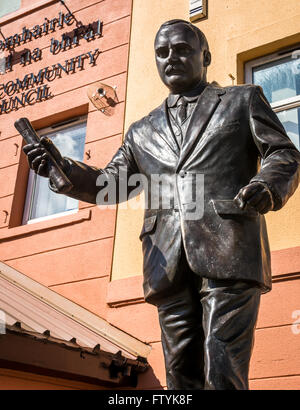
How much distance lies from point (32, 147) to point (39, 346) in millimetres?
2497

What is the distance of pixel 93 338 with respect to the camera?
17.8 feet

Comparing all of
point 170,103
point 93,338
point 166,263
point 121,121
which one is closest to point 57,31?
point 121,121

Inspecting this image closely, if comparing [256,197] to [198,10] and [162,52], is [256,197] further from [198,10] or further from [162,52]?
[198,10]

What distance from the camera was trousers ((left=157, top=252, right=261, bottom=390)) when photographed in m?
2.21

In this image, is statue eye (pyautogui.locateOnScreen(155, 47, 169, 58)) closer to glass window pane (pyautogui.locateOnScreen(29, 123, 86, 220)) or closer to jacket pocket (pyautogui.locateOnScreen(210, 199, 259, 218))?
jacket pocket (pyautogui.locateOnScreen(210, 199, 259, 218))

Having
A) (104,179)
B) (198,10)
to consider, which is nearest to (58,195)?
(198,10)

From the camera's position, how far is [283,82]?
20.7ft

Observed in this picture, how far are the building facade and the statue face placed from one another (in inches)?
113

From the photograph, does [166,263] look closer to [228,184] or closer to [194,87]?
[228,184]

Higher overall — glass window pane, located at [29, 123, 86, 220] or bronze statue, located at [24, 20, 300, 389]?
glass window pane, located at [29, 123, 86, 220]

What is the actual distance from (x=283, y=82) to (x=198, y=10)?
1.31 meters

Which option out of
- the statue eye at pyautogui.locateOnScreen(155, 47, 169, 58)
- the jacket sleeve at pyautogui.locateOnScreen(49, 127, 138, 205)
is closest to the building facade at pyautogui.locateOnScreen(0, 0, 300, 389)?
the jacket sleeve at pyautogui.locateOnScreen(49, 127, 138, 205)

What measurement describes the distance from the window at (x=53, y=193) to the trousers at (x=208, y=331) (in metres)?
5.02

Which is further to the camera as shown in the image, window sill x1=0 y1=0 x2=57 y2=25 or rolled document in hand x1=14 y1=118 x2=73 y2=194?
window sill x1=0 y1=0 x2=57 y2=25
